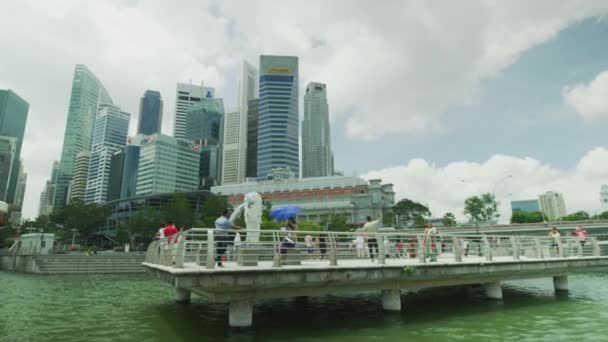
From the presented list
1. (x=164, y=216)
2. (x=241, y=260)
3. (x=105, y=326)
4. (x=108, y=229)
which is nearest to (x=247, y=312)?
(x=241, y=260)

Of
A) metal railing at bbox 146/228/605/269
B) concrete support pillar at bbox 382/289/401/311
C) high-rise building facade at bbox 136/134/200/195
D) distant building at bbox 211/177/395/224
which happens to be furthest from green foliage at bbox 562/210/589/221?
high-rise building facade at bbox 136/134/200/195

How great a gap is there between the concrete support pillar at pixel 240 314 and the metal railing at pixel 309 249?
129 centimetres

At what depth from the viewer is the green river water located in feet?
36.6

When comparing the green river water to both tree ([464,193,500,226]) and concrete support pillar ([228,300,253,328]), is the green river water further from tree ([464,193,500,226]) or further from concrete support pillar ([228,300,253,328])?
tree ([464,193,500,226])

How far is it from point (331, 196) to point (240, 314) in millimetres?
139338

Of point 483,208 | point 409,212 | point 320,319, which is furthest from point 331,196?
point 320,319

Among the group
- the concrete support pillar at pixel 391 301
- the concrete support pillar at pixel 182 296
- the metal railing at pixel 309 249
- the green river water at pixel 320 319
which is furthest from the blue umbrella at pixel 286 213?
the concrete support pillar at pixel 182 296

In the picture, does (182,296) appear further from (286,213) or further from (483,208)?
(483,208)

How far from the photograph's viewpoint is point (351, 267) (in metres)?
12.7

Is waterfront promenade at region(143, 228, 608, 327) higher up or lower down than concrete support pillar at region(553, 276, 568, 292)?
higher up

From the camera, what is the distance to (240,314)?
11773mm

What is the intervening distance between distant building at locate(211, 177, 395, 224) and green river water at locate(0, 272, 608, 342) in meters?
116

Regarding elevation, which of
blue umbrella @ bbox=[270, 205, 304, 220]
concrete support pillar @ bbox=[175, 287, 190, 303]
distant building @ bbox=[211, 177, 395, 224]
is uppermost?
distant building @ bbox=[211, 177, 395, 224]

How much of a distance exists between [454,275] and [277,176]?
159247mm
